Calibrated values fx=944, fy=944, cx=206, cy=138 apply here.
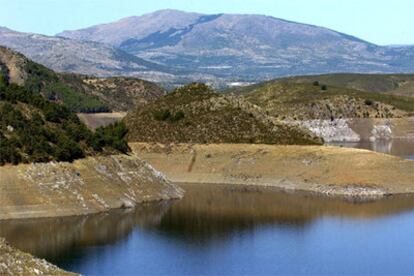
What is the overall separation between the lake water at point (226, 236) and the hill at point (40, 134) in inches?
340

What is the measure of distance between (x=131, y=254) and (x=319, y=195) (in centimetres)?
4072

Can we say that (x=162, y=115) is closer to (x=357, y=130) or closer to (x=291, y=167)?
(x=291, y=167)

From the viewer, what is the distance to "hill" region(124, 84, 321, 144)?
4808 inches

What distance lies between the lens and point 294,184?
10906cm

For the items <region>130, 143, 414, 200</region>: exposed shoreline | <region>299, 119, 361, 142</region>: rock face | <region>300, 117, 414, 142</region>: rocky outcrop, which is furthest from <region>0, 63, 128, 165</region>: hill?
<region>300, 117, 414, 142</region>: rocky outcrop

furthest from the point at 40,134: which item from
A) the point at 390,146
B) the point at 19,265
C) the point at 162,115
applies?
the point at 390,146

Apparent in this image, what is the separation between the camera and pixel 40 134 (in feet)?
301

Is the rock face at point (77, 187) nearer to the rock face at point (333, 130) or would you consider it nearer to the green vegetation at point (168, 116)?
the green vegetation at point (168, 116)

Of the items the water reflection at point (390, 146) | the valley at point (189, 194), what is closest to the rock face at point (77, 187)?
the valley at point (189, 194)

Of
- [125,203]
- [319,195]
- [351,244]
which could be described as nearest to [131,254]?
[351,244]

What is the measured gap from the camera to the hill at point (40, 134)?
289ft

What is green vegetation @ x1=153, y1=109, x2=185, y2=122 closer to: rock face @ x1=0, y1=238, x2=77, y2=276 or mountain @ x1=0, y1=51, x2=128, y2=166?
mountain @ x1=0, y1=51, x2=128, y2=166

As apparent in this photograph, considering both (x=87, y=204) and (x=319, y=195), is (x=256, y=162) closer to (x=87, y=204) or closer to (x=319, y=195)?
(x=319, y=195)

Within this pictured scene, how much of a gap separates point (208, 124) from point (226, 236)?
50.0 m
